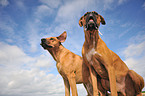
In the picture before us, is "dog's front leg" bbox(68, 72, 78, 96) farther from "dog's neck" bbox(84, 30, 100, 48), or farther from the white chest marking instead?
"dog's neck" bbox(84, 30, 100, 48)

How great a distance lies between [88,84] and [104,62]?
5.99 ft

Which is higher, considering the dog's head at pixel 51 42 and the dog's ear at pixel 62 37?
the dog's ear at pixel 62 37

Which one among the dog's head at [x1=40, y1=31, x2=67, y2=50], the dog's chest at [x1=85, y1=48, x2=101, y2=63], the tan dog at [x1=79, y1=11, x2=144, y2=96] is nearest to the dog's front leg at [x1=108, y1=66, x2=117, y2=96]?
the tan dog at [x1=79, y1=11, x2=144, y2=96]

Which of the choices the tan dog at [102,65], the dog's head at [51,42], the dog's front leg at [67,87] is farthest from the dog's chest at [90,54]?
the dog's head at [51,42]

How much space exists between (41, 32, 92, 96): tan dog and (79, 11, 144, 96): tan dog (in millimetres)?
1218

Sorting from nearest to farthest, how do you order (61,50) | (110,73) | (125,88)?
(110,73) < (125,88) < (61,50)

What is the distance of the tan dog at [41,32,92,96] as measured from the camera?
488 cm

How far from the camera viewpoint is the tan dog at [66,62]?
192 inches

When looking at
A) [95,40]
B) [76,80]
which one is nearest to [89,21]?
[95,40]

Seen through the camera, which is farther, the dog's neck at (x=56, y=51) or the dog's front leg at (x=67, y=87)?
the dog's neck at (x=56, y=51)

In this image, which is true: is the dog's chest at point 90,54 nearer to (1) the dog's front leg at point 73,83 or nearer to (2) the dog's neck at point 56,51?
(1) the dog's front leg at point 73,83

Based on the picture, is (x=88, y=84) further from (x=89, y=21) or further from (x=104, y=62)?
(x=89, y=21)

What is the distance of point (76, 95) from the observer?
4.71m

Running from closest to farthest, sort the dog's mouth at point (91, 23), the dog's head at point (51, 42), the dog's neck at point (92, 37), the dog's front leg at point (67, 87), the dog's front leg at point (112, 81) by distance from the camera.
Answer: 1. the dog's front leg at point (112, 81)
2. the dog's mouth at point (91, 23)
3. the dog's neck at point (92, 37)
4. the dog's front leg at point (67, 87)
5. the dog's head at point (51, 42)
